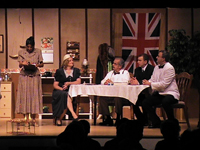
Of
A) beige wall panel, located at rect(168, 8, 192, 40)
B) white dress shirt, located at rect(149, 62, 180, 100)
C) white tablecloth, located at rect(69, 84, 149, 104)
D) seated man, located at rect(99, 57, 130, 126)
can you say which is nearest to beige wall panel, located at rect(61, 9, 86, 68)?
beige wall panel, located at rect(168, 8, 192, 40)

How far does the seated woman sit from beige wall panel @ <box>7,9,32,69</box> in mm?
2353

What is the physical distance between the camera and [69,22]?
387 inches

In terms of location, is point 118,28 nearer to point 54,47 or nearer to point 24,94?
point 54,47

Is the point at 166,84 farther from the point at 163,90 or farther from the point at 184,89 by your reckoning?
the point at 184,89

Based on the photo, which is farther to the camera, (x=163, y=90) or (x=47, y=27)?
(x=47, y=27)

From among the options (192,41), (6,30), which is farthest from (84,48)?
(192,41)

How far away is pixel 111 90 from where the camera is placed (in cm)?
680

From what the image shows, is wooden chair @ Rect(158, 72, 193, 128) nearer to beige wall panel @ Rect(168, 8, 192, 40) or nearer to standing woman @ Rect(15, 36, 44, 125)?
standing woman @ Rect(15, 36, 44, 125)

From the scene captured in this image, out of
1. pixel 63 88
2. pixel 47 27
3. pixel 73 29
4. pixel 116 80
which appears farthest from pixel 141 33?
A: pixel 63 88

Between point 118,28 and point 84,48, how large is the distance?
89 centimetres

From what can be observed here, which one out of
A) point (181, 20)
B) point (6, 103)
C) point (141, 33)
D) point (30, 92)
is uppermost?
point (181, 20)

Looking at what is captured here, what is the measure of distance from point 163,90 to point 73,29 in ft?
12.2

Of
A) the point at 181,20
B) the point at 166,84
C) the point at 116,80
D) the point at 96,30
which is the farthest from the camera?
the point at 96,30

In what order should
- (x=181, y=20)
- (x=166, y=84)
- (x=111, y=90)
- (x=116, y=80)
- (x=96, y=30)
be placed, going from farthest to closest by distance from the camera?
(x=96, y=30)
(x=181, y=20)
(x=116, y=80)
(x=111, y=90)
(x=166, y=84)
